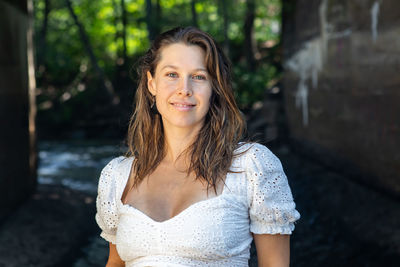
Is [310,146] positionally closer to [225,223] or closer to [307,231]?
[307,231]

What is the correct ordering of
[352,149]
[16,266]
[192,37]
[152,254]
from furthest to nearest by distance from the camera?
[352,149] < [16,266] < [192,37] < [152,254]

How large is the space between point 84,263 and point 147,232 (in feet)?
10.3

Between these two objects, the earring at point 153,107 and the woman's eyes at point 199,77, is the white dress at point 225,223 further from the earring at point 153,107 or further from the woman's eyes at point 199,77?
the earring at point 153,107

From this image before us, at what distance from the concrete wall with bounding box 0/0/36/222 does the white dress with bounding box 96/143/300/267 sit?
3.51m

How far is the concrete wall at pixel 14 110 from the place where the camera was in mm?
5293

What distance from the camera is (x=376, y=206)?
210 inches

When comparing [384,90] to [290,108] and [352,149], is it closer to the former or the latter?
[352,149]

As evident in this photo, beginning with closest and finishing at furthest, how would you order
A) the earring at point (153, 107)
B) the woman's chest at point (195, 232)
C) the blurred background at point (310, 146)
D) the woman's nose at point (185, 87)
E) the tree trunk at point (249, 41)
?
1. the woman's chest at point (195, 232)
2. the woman's nose at point (185, 87)
3. the earring at point (153, 107)
4. the blurred background at point (310, 146)
5. the tree trunk at point (249, 41)

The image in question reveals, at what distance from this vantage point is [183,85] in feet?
7.11

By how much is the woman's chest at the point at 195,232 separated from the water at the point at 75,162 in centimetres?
511

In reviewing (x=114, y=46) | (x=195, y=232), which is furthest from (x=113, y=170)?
(x=114, y=46)

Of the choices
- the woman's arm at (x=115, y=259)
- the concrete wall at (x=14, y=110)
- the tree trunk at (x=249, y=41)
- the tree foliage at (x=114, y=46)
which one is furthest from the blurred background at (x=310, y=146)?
the tree trunk at (x=249, y=41)

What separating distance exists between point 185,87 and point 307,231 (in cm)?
386

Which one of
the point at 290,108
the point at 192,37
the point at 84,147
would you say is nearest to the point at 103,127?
the point at 84,147
